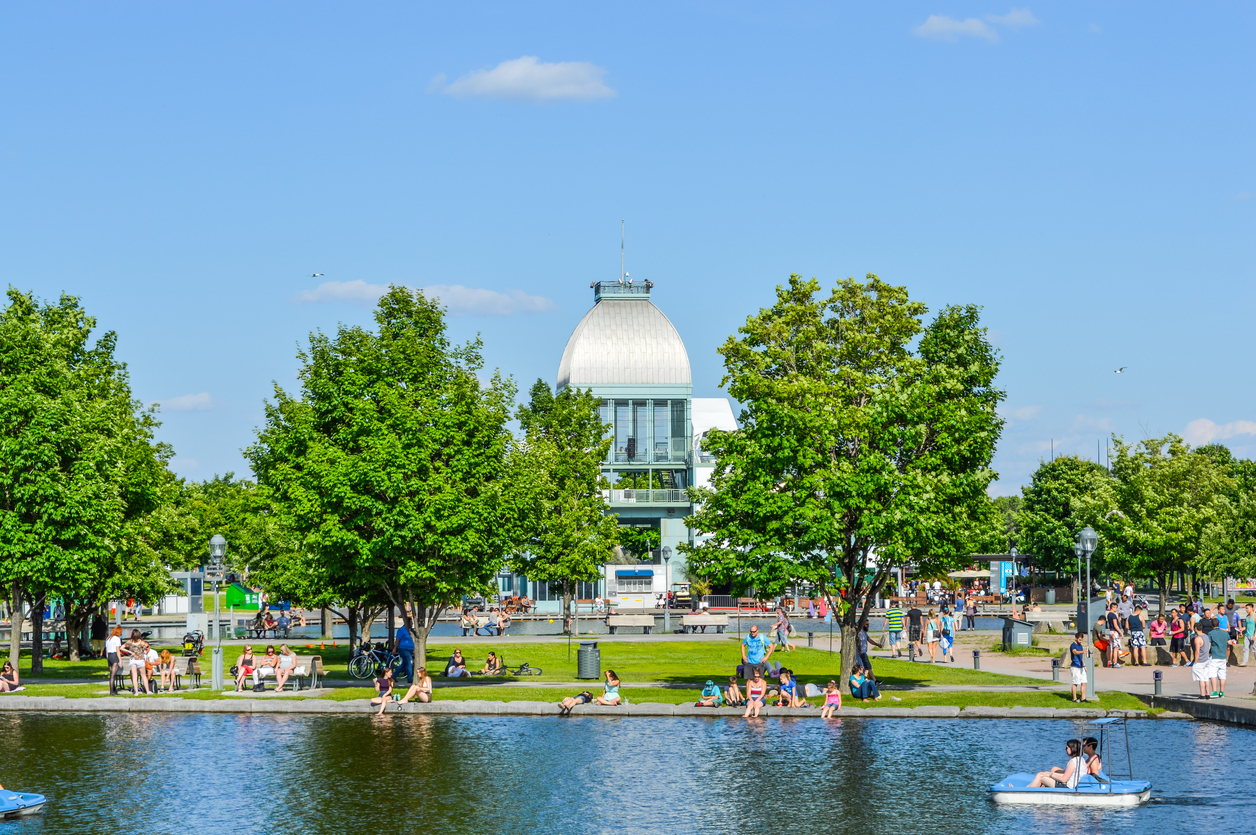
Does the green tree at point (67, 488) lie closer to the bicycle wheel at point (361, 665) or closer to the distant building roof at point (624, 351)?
the bicycle wheel at point (361, 665)

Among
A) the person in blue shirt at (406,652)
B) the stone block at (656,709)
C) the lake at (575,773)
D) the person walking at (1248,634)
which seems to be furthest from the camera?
the person walking at (1248,634)

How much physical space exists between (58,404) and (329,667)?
444 inches

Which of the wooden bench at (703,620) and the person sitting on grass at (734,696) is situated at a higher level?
the person sitting on grass at (734,696)

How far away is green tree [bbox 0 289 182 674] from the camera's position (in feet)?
111

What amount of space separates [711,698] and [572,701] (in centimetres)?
318

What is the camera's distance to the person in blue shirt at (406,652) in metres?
34.0

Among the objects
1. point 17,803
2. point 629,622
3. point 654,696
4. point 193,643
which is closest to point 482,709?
point 654,696

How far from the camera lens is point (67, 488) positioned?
34312 mm

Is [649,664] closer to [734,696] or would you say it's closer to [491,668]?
[491,668]

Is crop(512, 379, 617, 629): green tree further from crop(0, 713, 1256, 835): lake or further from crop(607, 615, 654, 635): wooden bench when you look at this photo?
crop(0, 713, 1256, 835): lake

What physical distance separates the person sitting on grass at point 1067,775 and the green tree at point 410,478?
15766mm

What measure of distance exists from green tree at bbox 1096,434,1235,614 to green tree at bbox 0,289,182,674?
41.3m

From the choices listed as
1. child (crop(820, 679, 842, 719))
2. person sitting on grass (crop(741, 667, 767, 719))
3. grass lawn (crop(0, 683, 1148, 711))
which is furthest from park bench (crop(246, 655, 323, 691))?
child (crop(820, 679, 842, 719))

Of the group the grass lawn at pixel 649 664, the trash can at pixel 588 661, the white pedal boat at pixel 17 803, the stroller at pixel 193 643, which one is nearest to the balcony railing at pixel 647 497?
the grass lawn at pixel 649 664
